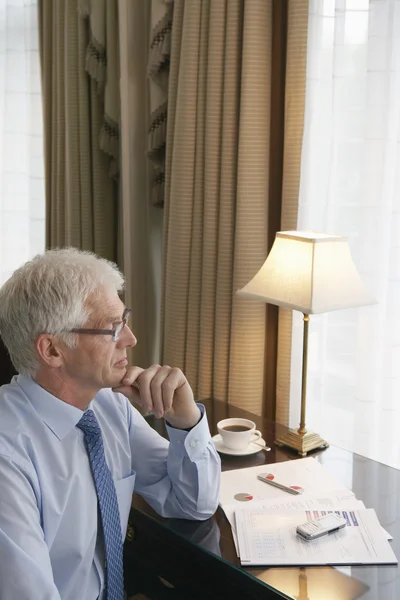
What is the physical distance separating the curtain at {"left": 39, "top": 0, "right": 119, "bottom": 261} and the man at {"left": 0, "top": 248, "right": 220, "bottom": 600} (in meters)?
1.73

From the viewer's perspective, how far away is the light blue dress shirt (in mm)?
1156

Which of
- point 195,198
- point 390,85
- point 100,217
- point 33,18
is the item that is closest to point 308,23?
point 390,85

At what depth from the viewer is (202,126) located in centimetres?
242

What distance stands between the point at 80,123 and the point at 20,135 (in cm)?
58

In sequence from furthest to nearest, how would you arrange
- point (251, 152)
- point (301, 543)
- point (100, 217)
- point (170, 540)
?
point (100, 217) → point (251, 152) → point (170, 540) → point (301, 543)

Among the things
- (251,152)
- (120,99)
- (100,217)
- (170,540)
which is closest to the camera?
(170,540)

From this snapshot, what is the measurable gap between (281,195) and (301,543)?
4.04 ft

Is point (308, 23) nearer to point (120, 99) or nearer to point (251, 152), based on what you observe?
point (251, 152)

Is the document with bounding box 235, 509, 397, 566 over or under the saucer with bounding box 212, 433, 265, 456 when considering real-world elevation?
under

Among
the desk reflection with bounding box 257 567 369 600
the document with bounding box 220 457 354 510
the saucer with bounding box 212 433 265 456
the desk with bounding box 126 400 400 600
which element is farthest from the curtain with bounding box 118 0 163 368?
the desk reflection with bounding box 257 567 369 600

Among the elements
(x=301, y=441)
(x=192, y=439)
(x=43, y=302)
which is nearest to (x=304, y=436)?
(x=301, y=441)

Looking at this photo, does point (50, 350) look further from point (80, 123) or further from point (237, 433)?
point (80, 123)

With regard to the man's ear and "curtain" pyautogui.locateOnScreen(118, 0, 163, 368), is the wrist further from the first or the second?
"curtain" pyautogui.locateOnScreen(118, 0, 163, 368)

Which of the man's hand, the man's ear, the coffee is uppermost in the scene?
the man's ear
